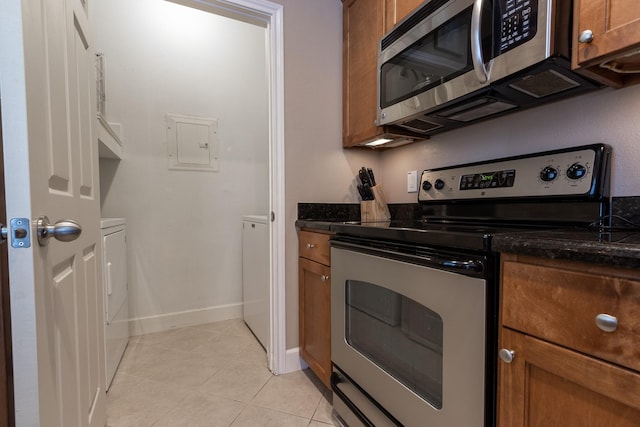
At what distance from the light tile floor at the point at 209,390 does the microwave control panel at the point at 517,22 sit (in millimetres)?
1595

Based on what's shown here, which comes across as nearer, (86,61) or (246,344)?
(86,61)

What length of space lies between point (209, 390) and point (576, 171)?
188 centimetres

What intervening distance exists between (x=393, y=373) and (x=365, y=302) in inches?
10.1

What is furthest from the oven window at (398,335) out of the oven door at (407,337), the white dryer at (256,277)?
the white dryer at (256,277)

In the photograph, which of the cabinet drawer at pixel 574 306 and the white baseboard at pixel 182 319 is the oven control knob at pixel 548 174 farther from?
the white baseboard at pixel 182 319

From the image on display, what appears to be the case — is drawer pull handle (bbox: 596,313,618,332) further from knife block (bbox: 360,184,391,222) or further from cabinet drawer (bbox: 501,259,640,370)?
knife block (bbox: 360,184,391,222)

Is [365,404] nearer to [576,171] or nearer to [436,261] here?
[436,261]

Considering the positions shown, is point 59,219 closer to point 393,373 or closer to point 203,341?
point 393,373

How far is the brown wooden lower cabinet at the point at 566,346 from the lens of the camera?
50 cm

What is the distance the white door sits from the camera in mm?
563

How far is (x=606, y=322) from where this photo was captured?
0.51 metres

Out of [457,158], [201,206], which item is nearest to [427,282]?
[457,158]

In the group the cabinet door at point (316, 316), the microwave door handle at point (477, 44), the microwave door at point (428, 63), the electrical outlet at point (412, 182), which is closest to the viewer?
the microwave door handle at point (477, 44)

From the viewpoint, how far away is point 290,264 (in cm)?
172
